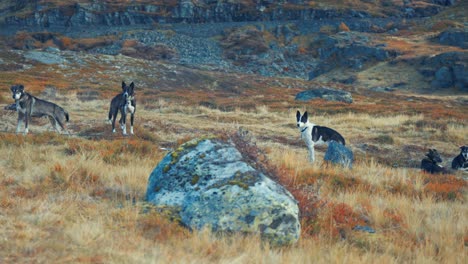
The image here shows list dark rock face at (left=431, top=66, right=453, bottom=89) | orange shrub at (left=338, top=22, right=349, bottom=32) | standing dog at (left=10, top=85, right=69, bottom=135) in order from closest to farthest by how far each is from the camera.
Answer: standing dog at (left=10, top=85, right=69, bottom=135), dark rock face at (left=431, top=66, right=453, bottom=89), orange shrub at (left=338, top=22, right=349, bottom=32)

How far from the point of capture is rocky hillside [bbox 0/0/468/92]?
67.9 metres

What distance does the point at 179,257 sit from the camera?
4.34 metres

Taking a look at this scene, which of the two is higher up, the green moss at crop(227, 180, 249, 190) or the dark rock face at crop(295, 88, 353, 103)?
the green moss at crop(227, 180, 249, 190)

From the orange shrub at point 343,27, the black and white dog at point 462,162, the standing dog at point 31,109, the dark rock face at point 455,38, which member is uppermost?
the orange shrub at point 343,27

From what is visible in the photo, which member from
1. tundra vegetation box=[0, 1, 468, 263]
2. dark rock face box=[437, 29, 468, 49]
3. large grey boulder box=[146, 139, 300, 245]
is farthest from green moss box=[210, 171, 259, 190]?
dark rock face box=[437, 29, 468, 49]

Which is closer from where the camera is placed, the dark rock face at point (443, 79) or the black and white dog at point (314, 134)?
the black and white dog at point (314, 134)

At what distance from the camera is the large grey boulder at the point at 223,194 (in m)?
5.12

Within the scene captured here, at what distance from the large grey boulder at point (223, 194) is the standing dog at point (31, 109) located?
929cm

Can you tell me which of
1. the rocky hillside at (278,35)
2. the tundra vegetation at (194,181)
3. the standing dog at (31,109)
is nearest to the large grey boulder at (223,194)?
the tundra vegetation at (194,181)

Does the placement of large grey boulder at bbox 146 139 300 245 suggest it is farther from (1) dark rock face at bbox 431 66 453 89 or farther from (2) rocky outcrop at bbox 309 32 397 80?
(2) rocky outcrop at bbox 309 32 397 80

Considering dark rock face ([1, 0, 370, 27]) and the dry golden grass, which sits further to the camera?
dark rock face ([1, 0, 370, 27])

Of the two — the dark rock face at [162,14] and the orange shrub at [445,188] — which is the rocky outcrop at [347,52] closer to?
the dark rock face at [162,14]

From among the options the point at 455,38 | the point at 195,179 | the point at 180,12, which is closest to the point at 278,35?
the point at 180,12

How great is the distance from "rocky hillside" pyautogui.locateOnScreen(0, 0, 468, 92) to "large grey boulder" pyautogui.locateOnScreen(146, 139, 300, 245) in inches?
2255
